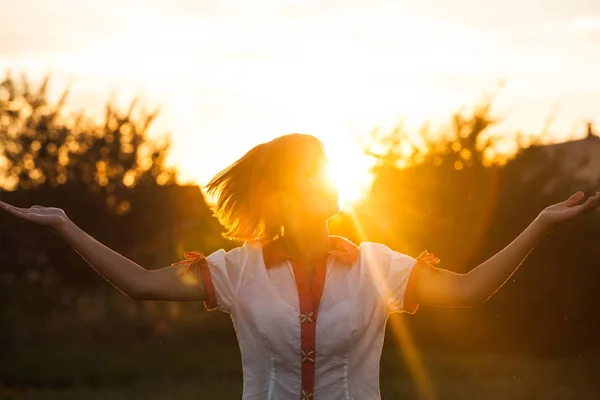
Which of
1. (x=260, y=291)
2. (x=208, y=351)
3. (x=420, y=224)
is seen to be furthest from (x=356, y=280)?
(x=208, y=351)

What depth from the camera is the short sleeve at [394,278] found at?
4402 millimetres

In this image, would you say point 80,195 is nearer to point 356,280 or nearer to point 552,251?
point 552,251

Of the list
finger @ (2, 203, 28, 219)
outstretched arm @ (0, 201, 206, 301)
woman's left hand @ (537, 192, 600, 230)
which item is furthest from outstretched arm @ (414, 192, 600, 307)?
finger @ (2, 203, 28, 219)

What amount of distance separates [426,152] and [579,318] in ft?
13.5

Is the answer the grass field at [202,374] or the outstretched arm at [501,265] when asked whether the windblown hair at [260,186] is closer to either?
the outstretched arm at [501,265]

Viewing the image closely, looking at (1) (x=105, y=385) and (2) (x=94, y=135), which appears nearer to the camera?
(1) (x=105, y=385)

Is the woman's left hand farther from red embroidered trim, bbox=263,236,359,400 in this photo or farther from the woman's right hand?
the woman's right hand

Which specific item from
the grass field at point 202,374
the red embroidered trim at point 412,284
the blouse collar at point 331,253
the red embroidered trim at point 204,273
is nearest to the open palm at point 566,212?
the red embroidered trim at point 412,284

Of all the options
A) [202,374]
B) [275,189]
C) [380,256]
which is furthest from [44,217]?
[202,374]

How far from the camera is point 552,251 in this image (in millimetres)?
19578

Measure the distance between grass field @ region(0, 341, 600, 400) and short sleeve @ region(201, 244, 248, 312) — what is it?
10.4m

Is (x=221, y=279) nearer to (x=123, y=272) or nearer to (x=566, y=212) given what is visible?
(x=123, y=272)

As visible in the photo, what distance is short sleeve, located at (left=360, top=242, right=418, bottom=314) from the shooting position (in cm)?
440

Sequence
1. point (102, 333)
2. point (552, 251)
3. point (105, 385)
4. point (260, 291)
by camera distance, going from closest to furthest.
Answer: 1. point (260, 291)
2. point (105, 385)
3. point (552, 251)
4. point (102, 333)
